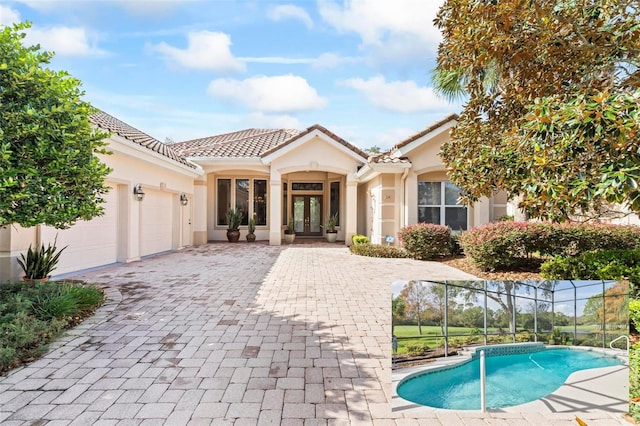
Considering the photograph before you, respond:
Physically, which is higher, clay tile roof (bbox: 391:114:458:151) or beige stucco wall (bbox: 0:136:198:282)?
clay tile roof (bbox: 391:114:458:151)

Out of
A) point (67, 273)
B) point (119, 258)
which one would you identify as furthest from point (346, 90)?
point (67, 273)

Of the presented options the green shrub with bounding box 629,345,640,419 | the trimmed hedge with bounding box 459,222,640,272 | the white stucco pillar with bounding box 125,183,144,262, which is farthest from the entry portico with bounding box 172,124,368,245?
the green shrub with bounding box 629,345,640,419

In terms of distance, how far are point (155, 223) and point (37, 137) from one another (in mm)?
8966

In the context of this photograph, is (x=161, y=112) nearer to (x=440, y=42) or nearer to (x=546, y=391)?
(x=440, y=42)

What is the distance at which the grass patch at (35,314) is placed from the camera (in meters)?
4.31

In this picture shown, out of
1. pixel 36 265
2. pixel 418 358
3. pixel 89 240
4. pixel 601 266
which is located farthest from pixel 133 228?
pixel 601 266

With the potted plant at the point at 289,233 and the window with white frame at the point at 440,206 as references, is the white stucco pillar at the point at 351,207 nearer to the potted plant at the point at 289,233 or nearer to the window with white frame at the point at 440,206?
the potted plant at the point at 289,233

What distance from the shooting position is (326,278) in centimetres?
949

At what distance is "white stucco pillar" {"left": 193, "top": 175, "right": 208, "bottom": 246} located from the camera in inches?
709

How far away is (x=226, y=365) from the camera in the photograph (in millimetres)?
4148

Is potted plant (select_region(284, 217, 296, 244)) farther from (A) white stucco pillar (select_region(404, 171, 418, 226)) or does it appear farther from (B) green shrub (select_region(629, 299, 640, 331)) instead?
(B) green shrub (select_region(629, 299, 640, 331))

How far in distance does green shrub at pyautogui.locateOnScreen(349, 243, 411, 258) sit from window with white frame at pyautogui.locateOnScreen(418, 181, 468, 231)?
1816mm

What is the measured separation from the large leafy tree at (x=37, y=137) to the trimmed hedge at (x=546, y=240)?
31.9ft

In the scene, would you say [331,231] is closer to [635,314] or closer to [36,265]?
[36,265]
